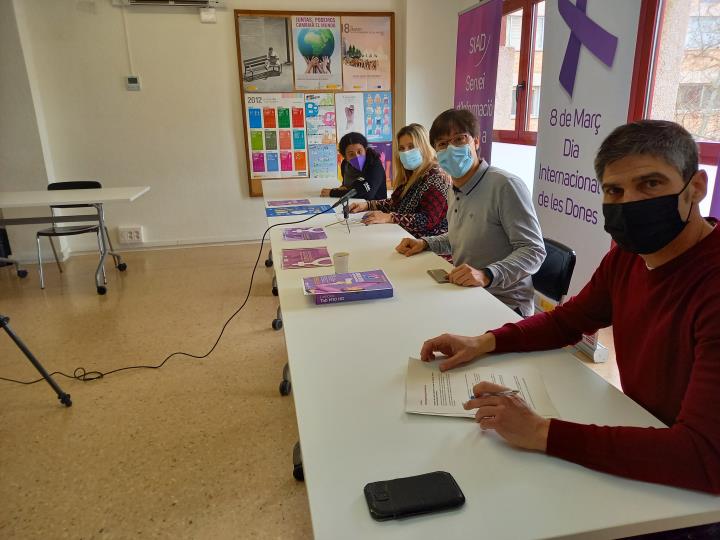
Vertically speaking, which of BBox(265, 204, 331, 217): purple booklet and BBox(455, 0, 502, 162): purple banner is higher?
BBox(455, 0, 502, 162): purple banner

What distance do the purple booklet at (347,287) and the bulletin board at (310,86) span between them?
12.4ft

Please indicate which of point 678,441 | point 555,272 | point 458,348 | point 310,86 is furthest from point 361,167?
point 678,441

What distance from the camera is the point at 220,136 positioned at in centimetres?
518

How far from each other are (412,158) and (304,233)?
82cm

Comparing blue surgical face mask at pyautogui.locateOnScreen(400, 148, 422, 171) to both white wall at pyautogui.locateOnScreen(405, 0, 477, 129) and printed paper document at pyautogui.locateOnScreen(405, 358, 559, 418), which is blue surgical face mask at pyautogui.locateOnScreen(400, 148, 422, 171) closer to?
printed paper document at pyautogui.locateOnScreen(405, 358, 559, 418)

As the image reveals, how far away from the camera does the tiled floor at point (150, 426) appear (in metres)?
1.74

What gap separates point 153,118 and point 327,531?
5.09 meters

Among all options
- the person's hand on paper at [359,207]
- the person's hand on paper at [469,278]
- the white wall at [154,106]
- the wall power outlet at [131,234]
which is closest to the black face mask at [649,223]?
the person's hand on paper at [469,278]

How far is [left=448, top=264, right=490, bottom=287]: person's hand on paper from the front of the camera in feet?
5.73

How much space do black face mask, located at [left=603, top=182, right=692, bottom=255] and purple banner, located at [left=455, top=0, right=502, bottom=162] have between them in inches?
96.6

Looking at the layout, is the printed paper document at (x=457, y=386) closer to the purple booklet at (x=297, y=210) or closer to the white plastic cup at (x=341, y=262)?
the white plastic cup at (x=341, y=262)

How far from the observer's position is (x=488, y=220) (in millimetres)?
1996

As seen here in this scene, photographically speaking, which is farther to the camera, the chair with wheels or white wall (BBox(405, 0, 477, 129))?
white wall (BBox(405, 0, 477, 129))

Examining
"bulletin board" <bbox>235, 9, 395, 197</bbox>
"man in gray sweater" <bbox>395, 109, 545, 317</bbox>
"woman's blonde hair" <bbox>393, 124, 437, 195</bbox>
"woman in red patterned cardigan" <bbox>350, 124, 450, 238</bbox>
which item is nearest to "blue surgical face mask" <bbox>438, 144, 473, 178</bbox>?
"man in gray sweater" <bbox>395, 109, 545, 317</bbox>
